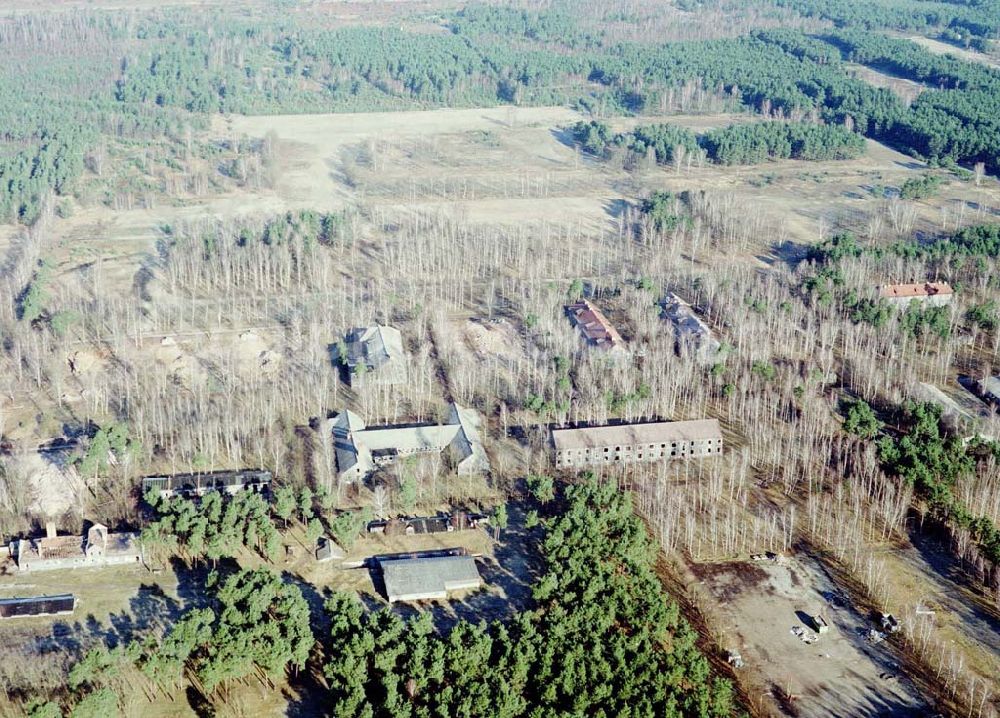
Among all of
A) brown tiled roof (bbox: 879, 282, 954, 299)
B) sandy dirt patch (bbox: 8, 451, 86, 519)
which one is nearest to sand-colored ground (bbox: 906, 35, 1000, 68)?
brown tiled roof (bbox: 879, 282, 954, 299)

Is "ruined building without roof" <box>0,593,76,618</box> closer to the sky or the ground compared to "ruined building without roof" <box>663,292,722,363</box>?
closer to the ground

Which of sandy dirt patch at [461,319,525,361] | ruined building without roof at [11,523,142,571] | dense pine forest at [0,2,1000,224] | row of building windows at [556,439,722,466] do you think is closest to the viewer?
ruined building without roof at [11,523,142,571]

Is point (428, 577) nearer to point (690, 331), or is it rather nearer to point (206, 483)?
point (206, 483)

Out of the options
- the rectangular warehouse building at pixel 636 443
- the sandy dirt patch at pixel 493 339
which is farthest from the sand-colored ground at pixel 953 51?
the rectangular warehouse building at pixel 636 443

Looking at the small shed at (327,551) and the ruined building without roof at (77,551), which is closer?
the ruined building without roof at (77,551)

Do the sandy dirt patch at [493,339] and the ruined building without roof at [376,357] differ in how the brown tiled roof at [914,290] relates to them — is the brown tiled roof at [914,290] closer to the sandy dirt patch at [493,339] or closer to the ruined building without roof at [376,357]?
the sandy dirt patch at [493,339]

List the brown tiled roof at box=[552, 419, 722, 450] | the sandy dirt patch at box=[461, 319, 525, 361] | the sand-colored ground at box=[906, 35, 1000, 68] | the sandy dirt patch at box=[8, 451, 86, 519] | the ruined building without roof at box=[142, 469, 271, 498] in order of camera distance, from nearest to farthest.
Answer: the sandy dirt patch at box=[8, 451, 86, 519]
the ruined building without roof at box=[142, 469, 271, 498]
the brown tiled roof at box=[552, 419, 722, 450]
the sandy dirt patch at box=[461, 319, 525, 361]
the sand-colored ground at box=[906, 35, 1000, 68]

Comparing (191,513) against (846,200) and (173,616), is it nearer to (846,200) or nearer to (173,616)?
(173,616)

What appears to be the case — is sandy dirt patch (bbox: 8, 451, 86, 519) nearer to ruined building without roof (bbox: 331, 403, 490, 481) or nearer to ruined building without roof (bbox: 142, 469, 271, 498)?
ruined building without roof (bbox: 142, 469, 271, 498)
